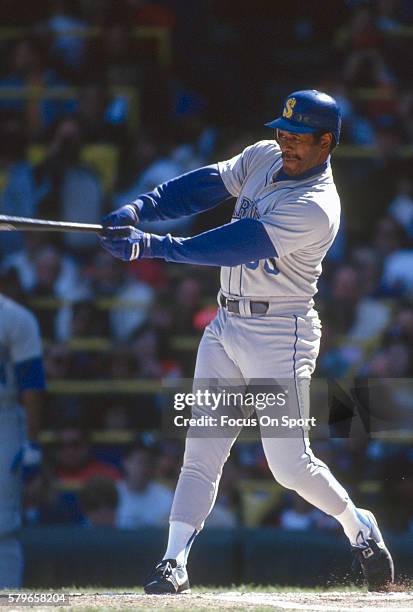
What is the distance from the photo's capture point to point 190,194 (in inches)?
187

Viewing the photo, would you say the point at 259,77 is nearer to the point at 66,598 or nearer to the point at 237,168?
the point at 237,168

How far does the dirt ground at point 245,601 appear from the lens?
4.00 meters

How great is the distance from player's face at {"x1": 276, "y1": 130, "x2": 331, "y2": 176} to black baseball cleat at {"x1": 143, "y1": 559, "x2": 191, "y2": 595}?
1.38m

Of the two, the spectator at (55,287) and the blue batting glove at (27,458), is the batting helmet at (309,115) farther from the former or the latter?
the spectator at (55,287)

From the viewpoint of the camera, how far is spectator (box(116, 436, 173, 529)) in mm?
7168

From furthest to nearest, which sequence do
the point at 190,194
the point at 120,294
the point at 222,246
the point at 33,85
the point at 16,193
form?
the point at 33,85 → the point at 16,193 → the point at 120,294 → the point at 190,194 → the point at 222,246

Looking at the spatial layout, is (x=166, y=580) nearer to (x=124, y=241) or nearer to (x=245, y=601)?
(x=245, y=601)

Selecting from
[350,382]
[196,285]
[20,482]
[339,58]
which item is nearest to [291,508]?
[350,382]

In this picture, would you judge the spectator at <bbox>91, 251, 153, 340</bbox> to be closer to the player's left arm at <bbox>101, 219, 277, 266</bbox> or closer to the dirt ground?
the dirt ground

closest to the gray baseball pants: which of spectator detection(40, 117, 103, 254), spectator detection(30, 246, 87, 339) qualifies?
spectator detection(30, 246, 87, 339)

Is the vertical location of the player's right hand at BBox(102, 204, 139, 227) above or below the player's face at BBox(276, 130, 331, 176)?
below

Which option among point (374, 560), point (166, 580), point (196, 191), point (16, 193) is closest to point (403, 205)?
point (16, 193)

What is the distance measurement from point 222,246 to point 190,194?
→ 594mm

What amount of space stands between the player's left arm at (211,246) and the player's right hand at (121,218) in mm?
138
